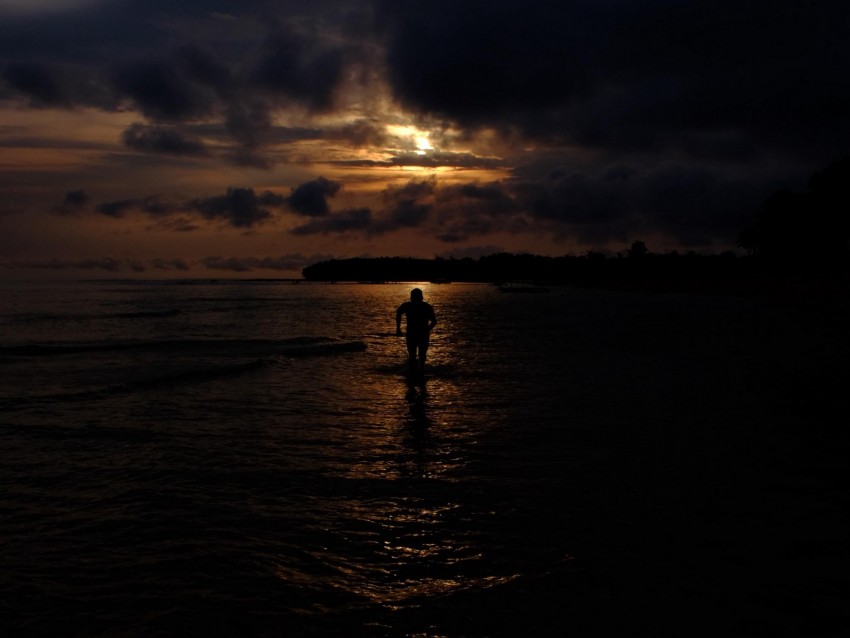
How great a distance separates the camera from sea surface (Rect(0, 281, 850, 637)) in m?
5.32

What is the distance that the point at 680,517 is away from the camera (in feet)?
24.2

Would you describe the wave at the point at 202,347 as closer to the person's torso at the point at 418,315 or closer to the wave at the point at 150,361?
the wave at the point at 150,361

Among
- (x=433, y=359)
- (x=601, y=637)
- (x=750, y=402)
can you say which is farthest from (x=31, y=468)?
(x=433, y=359)

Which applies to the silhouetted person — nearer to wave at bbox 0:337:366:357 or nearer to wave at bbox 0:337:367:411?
wave at bbox 0:337:367:411

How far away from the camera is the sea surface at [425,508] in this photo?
532 centimetres

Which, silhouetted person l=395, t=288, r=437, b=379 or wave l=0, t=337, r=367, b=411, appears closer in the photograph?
wave l=0, t=337, r=367, b=411

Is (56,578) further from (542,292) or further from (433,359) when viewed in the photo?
(542,292)

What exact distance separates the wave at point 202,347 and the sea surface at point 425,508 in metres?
8.37

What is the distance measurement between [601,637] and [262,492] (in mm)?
4833

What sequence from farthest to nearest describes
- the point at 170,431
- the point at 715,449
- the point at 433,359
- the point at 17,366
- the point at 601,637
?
the point at 433,359 < the point at 17,366 < the point at 170,431 < the point at 715,449 < the point at 601,637

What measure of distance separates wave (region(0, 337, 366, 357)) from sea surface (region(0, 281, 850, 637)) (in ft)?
27.5

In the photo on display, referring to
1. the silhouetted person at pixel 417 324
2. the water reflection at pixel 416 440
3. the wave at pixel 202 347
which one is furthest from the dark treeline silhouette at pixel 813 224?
the water reflection at pixel 416 440

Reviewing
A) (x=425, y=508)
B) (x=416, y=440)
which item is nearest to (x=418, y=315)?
(x=416, y=440)

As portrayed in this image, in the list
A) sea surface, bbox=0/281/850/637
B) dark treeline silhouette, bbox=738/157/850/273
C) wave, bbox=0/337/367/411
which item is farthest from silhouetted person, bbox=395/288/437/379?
dark treeline silhouette, bbox=738/157/850/273
